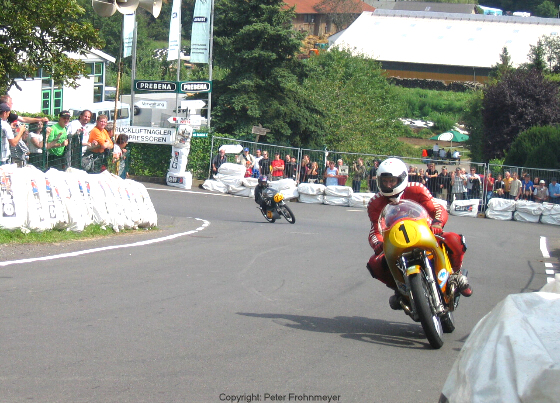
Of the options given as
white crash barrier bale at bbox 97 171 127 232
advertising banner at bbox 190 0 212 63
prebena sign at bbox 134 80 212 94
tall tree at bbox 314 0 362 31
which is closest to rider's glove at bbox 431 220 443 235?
white crash barrier bale at bbox 97 171 127 232

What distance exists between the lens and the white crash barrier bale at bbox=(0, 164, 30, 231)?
1070 cm

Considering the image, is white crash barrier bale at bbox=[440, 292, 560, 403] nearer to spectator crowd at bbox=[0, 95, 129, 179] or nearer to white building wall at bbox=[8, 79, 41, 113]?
spectator crowd at bbox=[0, 95, 129, 179]

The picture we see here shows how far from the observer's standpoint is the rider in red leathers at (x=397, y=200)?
6586mm

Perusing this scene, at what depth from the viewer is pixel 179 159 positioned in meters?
28.4

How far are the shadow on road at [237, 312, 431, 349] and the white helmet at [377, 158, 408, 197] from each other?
1.28 m

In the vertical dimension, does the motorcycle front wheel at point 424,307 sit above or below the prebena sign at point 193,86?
below

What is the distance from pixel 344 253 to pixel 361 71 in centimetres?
4639

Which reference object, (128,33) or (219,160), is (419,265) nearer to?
(219,160)

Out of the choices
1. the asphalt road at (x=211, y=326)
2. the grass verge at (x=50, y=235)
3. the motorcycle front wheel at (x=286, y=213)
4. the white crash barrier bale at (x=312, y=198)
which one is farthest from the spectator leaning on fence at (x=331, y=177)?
the grass verge at (x=50, y=235)

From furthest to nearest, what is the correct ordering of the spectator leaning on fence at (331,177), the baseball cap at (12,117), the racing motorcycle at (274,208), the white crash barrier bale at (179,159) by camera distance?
1. the white crash barrier bale at (179,159)
2. the spectator leaning on fence at (331,177)
3. the racing motorcycle at (274,208)
4. the baseball cap at (12,117)

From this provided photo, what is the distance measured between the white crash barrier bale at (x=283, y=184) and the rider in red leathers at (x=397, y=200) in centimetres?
2008

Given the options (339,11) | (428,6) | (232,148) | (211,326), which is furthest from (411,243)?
(428,6)

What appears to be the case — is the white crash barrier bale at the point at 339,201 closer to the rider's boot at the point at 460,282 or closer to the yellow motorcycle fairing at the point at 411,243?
the rider's boot at the point at 460,282

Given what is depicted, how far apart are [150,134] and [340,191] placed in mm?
8000
